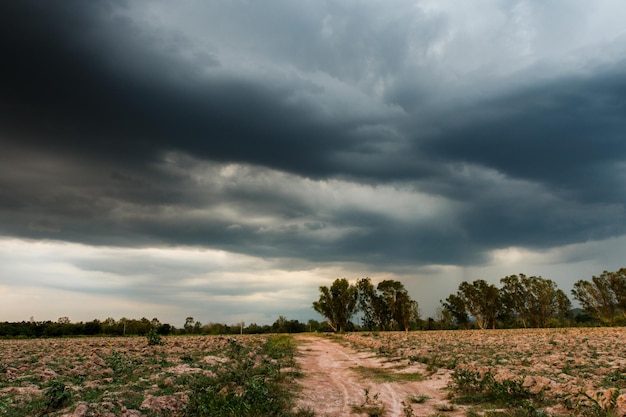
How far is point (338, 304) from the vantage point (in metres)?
107

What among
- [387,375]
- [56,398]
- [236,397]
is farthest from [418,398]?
[56,398]

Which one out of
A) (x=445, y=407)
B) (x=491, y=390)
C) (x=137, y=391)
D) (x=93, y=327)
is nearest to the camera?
(x=445, y=407)

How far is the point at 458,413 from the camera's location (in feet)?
41.8

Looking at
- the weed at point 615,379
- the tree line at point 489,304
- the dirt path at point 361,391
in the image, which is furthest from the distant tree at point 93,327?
the weed at point 615,379

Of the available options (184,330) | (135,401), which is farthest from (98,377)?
(184,330)

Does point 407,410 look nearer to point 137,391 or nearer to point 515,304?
point 137,391

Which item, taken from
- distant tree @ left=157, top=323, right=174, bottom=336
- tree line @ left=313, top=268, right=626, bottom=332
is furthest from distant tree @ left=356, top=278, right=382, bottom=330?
distant tree @ left=157, top=323, right=174, bottom=336

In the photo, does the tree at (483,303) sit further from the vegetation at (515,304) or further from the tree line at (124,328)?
the tree line at (124,328)

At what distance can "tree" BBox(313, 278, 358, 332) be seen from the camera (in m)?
107

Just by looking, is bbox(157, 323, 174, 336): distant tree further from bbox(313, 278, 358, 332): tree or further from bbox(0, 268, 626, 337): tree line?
bbox(313, 278, 358, 332): tree

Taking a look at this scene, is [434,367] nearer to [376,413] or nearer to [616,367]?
[616,367]

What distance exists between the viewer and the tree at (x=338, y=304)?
10694 centimetres

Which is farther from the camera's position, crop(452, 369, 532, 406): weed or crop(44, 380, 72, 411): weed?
crop(452, 369, 532, 406): weed

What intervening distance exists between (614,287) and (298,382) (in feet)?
415
